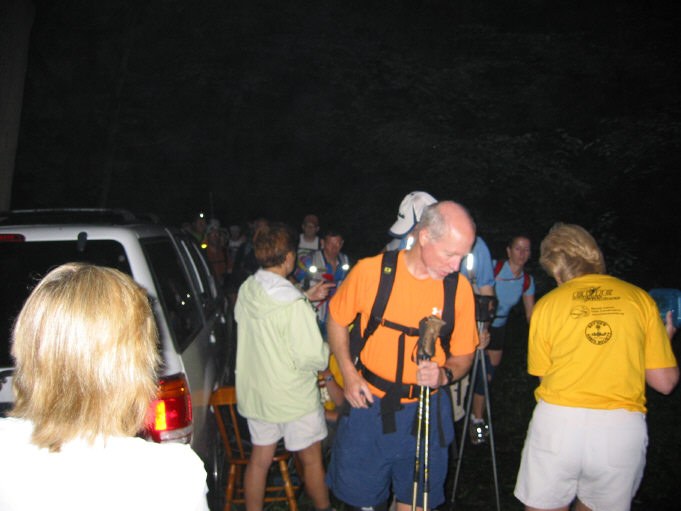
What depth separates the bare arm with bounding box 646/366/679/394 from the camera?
2865 mm

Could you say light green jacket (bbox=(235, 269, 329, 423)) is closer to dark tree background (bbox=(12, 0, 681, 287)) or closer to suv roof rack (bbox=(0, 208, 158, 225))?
suv roof rack (bbox=(0, 208, 158, 225))

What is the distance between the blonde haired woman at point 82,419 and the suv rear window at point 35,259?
161 centimetres

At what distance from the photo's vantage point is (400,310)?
2.96 meters

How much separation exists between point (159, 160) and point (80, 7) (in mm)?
11935

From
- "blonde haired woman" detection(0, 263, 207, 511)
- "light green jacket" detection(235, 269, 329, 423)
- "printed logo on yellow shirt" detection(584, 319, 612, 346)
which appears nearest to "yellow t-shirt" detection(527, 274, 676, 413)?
"printed logo on yellow shirt" detection(584, 319, 612, 346)

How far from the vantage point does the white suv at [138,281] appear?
2.71 meters

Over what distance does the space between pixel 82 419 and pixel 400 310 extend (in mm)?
1899

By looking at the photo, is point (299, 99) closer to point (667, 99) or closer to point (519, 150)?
point (519, 150)

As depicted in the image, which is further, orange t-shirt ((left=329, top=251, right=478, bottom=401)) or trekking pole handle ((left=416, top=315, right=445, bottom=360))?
orange t-shirt ((left=329, top=251, right=478, bottom=401))

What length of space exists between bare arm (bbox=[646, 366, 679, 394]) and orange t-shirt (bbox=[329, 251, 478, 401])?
948 millimetres

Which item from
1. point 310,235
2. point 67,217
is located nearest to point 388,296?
point 67,217

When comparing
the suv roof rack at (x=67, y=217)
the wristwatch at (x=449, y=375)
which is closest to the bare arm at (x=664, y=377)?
the wristwatch at (x=449, y=375)

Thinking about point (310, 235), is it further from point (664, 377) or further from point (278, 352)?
point (664, 377)

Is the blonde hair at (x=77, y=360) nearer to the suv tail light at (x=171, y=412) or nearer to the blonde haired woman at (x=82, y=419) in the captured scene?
the blonde haired woman at (x=82, y=419)
